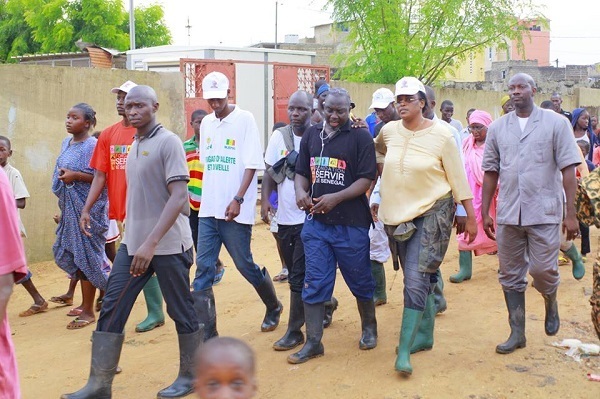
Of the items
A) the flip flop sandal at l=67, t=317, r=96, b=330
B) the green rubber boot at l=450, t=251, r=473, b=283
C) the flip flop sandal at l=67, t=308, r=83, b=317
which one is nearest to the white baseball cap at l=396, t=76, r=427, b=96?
the green rubber boot at l=450, t=251, r=473, b=283

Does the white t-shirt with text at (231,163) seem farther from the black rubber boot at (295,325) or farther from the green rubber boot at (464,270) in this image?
the green rubber boot at (464,270)

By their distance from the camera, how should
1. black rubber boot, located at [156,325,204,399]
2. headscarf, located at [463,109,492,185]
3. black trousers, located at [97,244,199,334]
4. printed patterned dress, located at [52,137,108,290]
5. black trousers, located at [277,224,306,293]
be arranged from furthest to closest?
headscarf, located at [463,109,492,185]
printed patterned dress, located at [52,137,108,290]
black trousers, located at [277,224,306,293]
black rubber boot, located at [156,325,204,399]
black trousers, located at [97,244,199,334]

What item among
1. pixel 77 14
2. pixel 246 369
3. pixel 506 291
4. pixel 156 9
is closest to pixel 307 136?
pixel 506 291

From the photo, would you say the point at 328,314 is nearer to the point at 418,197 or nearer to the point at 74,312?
the point at 418,197

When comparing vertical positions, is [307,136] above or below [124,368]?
above

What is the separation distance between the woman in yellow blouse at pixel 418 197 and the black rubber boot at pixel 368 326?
59cm

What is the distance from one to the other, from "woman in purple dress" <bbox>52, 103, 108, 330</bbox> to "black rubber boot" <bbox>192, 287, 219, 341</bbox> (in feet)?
4.96

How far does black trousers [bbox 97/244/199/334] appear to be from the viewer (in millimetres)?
4828

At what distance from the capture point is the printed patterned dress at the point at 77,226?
275 inches

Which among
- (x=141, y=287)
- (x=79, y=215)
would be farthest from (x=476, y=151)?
(x=141, y=287)

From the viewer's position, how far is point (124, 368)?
5754 millimetres

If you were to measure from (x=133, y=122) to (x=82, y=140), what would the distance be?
2323mm

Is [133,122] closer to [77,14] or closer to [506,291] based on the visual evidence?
[506,291]

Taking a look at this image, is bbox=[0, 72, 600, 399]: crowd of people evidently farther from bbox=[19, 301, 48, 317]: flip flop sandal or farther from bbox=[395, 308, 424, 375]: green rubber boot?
bbox=[19, 301, 48, 317]: flip flop sandal
